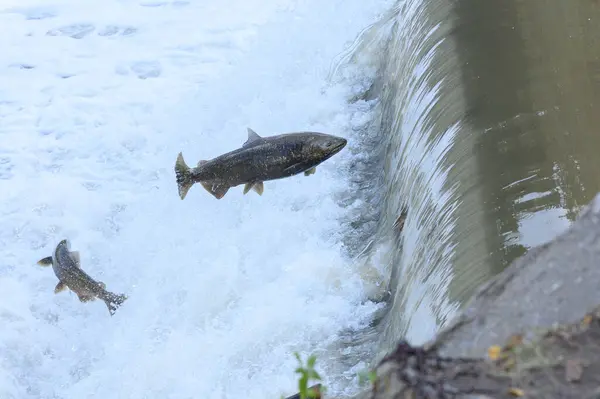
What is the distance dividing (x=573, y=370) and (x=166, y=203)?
5.16 meters

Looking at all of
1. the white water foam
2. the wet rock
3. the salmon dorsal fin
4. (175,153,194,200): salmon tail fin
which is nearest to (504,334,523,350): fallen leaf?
the wet rock

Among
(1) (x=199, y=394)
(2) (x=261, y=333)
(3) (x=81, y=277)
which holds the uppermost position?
(3) (x=81, y=277)

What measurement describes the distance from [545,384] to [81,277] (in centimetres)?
385

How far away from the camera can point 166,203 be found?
20.2ft

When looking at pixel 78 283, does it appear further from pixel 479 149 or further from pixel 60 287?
pixel 479 149

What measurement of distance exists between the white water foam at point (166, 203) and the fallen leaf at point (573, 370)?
323 centimetres

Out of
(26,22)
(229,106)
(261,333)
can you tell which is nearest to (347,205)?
(261,333)

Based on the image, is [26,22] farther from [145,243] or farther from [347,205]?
[347,205]

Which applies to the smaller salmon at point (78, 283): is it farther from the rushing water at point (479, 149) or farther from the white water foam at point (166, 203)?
the rushing water at point (479, 149)

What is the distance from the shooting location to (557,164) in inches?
145

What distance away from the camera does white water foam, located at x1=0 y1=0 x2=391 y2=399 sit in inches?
189

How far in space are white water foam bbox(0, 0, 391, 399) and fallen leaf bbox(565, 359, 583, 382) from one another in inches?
127

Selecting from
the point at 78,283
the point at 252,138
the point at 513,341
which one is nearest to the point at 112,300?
the point at 78,283

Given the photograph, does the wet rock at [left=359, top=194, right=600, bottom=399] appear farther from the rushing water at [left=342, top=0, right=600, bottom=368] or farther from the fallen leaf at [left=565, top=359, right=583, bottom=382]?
the rushing water at [left=342, top=0, right=600, bottom=368]
